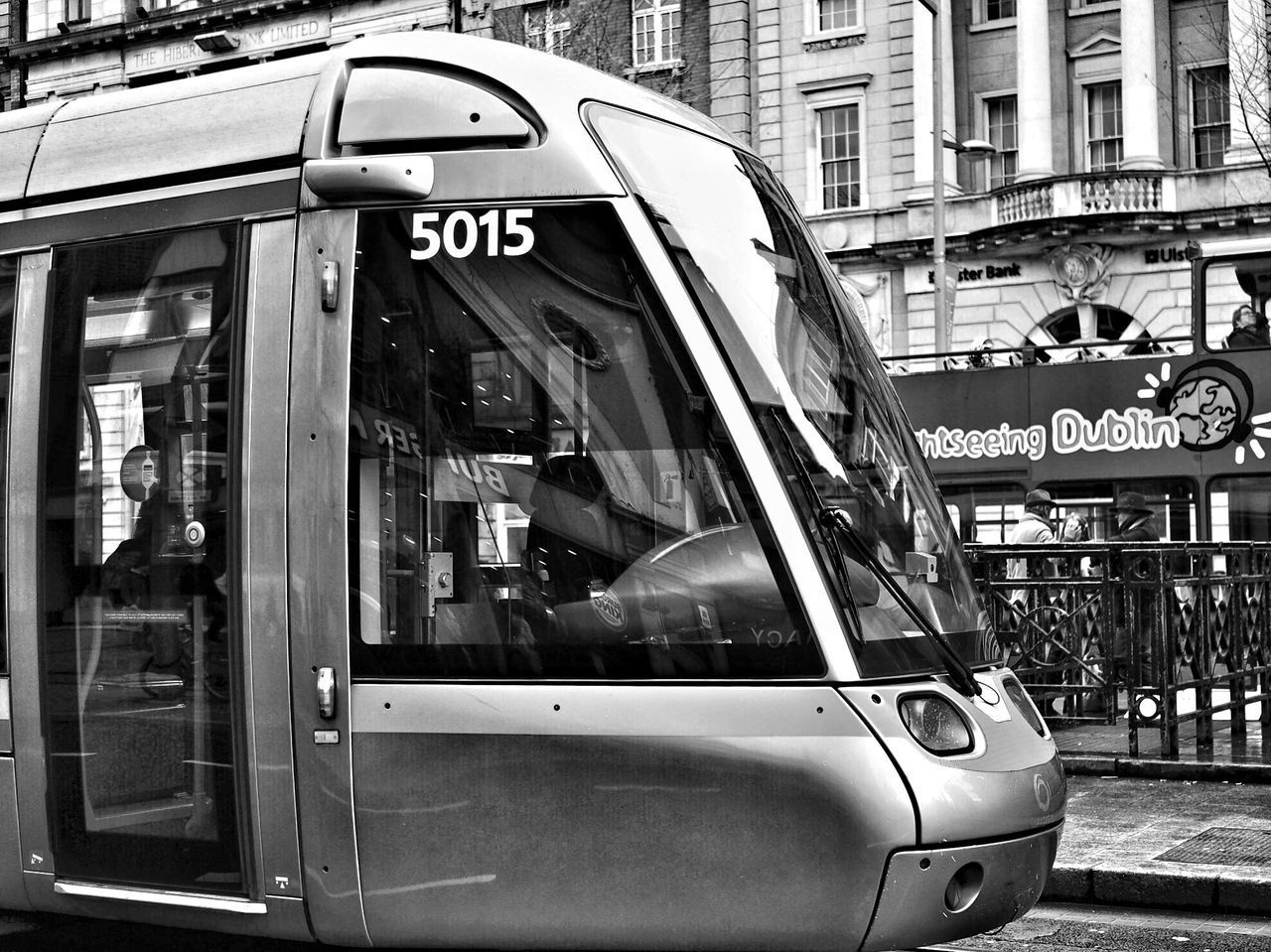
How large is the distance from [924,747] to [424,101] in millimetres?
2364

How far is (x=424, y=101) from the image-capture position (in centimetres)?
504

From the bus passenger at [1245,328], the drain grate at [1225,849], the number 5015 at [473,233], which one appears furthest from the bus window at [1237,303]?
the number 5015 at [473,233]

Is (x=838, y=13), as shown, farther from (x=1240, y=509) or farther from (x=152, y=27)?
(x=1240, y=509)

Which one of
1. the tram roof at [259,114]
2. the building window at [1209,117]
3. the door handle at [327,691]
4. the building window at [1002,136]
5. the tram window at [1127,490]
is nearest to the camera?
the door handle at [327,691]

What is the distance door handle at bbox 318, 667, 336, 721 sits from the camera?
4848 millimetres

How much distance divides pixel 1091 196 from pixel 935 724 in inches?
1217

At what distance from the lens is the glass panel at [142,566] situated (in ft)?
16.7

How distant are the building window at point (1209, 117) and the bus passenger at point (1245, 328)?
17.9m

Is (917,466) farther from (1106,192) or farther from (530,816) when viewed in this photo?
(1106,192)

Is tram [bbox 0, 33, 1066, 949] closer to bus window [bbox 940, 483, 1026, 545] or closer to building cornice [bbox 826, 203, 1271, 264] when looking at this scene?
bus window [bbox 940, 483, 1026, 545]

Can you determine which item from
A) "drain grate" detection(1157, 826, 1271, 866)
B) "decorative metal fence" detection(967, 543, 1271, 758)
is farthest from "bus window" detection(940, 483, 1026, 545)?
"drain grate" detection(1157, 826, 1271, 866)

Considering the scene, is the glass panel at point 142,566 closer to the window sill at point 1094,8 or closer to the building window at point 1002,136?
the building window at point 1002,136

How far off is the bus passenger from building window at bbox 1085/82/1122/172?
18.8 meters

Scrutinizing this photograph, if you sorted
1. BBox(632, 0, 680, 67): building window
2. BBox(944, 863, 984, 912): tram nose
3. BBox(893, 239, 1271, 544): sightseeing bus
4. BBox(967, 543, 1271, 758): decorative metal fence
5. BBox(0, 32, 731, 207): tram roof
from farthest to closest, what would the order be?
BBox(632, 0, 680, 67): building window < BBox(893, 239, 1271, 544): sightseeing bus < BBox(967, 543, 1271, 758): decorative metal fence < BBox(0, 32, 731, 207): tram roof < BBox(944, 863, 984, 912): tram nose
